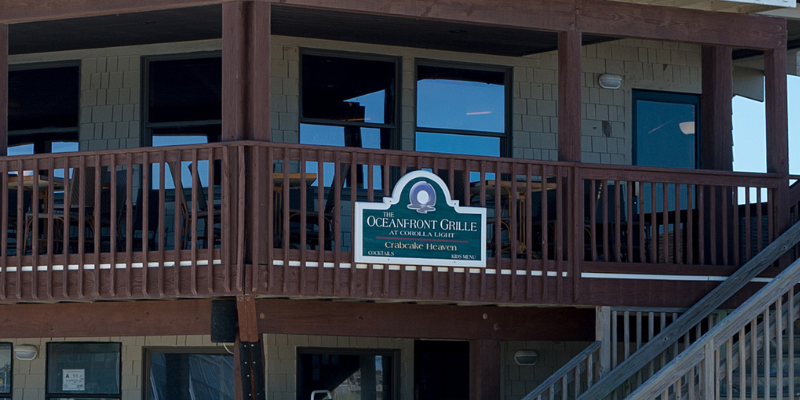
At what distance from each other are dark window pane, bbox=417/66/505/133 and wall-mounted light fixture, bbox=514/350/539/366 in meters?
2.47

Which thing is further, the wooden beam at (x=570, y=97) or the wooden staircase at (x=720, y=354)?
the wooden beam at (x=570, y=97)

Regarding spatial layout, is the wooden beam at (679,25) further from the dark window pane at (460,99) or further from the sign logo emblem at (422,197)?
the dark window pane at (460,99)

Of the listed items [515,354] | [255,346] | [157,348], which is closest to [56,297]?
[255,346]

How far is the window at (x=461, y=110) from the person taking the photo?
1198 centimetres

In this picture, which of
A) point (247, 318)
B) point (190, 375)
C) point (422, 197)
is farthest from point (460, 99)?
point (247, 318)

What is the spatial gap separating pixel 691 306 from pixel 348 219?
3.60 meters

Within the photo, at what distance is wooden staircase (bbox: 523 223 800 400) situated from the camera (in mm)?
8477

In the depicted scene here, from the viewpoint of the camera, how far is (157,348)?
1159 cm

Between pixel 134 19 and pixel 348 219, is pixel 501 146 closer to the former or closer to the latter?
pixel 348 219

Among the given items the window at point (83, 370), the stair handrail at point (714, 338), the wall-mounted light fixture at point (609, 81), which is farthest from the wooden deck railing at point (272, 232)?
the wall-mounted light fixture at point (609, 81)

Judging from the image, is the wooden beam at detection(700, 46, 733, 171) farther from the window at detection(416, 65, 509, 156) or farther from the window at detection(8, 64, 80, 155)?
the window at detection(8, 64, 80, 155)

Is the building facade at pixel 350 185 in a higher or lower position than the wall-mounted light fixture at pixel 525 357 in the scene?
higher

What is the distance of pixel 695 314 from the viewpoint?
9.70 meters

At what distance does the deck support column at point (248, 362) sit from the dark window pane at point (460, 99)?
3973mm
